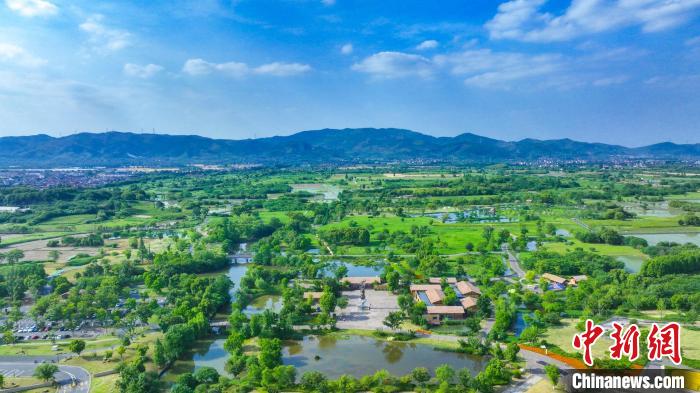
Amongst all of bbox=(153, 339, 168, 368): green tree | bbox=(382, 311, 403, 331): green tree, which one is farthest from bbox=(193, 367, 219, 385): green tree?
bbox=(382, 311, 403, 331): green tree

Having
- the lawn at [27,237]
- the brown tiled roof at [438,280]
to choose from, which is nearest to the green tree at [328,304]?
the brown tiled roof at [438,280]

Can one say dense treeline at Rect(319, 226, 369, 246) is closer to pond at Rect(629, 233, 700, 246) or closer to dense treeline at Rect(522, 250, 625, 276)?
dense treeline at Rect(522, 250, 625, 276)

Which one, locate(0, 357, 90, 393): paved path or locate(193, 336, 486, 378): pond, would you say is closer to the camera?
locate(0, 357, 90, 393): paved path

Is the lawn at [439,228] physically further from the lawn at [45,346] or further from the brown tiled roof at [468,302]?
the lawn at [45,346]

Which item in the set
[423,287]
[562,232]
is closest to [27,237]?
[423,287]

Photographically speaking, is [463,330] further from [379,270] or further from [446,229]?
[446,229]

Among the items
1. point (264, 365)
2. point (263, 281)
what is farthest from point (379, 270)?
point (264, 365)
